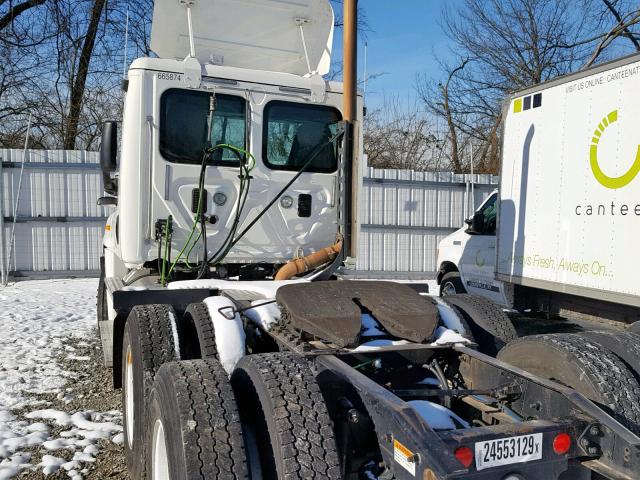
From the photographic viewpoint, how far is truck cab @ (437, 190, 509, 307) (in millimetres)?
8445

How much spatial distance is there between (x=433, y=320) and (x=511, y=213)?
5.06 m

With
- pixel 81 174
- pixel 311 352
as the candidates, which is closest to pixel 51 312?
pixel 81 174

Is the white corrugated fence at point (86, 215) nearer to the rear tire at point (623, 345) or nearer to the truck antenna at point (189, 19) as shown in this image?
the truck antenna at point (189, 19)

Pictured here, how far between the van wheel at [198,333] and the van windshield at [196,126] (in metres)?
1.68

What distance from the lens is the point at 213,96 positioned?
4.81 meters

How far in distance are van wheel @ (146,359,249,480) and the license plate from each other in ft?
2.82

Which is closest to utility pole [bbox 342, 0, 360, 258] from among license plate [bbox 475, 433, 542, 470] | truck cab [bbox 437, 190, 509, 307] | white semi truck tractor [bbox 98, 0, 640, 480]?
white semi truck tractor [bbox 98, 0, 640, 480]

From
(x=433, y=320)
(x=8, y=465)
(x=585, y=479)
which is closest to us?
(x=585, y=479)

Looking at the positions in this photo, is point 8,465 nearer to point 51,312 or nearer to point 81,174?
point 51,312

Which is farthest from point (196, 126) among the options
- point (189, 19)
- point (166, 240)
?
point (189, 19)

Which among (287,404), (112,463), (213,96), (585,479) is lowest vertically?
(112,463)

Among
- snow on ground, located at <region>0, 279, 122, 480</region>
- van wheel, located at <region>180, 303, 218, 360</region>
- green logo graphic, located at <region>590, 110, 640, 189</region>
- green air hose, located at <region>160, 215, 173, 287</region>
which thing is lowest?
snow on ground, located at <region>0, 279, 122, 480</region>

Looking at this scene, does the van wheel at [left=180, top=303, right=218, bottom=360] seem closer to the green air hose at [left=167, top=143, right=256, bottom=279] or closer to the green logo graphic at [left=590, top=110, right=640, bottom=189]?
the green air hose at [left=167, top=143, right=256, bottom=279]

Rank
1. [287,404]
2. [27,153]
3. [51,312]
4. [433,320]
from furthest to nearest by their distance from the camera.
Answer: [27,153]
[51,312]
[433,320]
[287,404]
